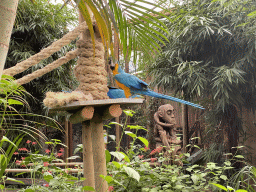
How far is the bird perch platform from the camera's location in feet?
3.99

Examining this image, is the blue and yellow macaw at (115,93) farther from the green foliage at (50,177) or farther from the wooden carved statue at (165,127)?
the wooden carved statue at (165,127)

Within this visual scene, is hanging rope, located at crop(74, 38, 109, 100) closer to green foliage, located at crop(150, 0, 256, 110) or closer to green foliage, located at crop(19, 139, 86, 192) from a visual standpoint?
green foliage, located at crop(19, 139, 86, 192)

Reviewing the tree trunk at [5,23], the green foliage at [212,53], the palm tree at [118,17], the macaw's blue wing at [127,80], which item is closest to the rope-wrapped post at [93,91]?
the macaw's blue wing at [127,80]

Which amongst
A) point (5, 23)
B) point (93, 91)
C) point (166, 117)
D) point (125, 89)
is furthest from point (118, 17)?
point (166, 117)

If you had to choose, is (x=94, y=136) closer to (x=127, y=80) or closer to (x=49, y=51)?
(x=127, y=80)

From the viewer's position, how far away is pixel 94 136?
1.31m

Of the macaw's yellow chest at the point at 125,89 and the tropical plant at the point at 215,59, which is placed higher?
the tropical plant at the point at 215,59

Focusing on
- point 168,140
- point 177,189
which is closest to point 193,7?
point 168,140

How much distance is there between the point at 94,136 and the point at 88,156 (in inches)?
4.6

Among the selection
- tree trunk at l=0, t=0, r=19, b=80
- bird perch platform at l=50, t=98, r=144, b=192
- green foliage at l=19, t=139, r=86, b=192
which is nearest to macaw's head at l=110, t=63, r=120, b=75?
bird perch platform at l=50, t=98, r=144, b=192

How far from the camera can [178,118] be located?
4.33 meters

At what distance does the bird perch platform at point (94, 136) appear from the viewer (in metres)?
1.22

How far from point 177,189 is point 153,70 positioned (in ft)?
6.72

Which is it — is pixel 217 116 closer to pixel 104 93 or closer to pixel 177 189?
pixel 177 189
